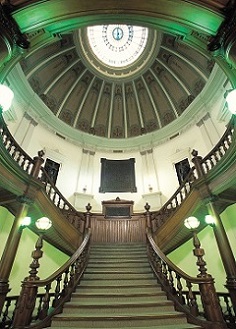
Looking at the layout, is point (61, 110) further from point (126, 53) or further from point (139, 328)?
point (139, 328)

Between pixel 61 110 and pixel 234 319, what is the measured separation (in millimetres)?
12606

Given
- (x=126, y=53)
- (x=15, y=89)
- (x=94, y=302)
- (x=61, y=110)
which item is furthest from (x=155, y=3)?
(x=126, y=53)

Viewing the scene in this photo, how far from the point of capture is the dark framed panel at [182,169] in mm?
10508

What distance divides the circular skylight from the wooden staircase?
12887 mm

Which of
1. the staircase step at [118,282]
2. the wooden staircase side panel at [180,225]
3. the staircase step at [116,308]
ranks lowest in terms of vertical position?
the staircase step at [116,308]

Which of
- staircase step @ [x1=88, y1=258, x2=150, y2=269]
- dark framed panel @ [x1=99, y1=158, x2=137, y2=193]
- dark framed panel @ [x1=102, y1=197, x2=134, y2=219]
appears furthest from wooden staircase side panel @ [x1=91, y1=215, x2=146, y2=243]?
staircase step @ [x1=88, y1=258, x2=150, y2=269]

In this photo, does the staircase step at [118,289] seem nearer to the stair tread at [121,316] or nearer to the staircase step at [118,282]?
the staircase step at [118,282]

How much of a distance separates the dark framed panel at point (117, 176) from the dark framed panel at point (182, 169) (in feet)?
8.71

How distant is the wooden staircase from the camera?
3.59 metres

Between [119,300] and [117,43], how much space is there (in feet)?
50.4

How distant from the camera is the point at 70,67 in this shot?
12.3m

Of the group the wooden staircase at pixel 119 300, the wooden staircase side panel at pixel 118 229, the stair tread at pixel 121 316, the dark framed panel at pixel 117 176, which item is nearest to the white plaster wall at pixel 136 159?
the dark framed panel at pixel 117 176

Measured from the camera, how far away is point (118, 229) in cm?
966

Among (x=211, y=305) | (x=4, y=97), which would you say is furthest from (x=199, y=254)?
(x=4, y=97)
